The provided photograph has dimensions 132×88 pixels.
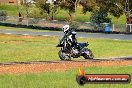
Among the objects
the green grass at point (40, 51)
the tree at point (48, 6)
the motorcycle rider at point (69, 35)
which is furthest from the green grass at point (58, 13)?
the motorcycle rider at point (69, 35)

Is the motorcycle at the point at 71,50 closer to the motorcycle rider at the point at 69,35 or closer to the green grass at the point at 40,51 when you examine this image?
the motorcycle rider at the point at 69,35

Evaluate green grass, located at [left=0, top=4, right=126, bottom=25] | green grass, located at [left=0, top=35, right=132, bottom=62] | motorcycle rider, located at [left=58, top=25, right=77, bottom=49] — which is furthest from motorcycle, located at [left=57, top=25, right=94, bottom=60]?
green grass, located at [left=0, top=4, right=126, bottom=25]

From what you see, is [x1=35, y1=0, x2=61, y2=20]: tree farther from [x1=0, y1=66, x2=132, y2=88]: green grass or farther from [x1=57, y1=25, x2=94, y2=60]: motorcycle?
[x1=0, y1=66, x2=132, y2=88]: green grass

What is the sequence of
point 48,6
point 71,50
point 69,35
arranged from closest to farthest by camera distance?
point 69,35 < point 71,50 < point 48,6

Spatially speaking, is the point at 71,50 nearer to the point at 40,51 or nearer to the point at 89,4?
the point at 40,51

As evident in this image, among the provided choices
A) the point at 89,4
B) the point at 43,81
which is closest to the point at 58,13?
the point at 89,4

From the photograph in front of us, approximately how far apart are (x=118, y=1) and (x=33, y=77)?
164ft

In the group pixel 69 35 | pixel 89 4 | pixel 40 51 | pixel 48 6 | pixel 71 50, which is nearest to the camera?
pixel 69 35

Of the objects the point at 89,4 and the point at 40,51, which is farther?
the point at 89,4

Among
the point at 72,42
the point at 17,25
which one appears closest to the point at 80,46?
the point at 72,42

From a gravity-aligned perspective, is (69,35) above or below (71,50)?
above

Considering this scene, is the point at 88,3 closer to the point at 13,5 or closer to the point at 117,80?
the point at 13,5

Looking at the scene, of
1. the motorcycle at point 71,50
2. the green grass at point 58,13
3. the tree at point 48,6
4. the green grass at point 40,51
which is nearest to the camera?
the motorcycle at point 71,50

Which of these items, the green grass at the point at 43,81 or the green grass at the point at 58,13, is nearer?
the green grass at the point at 43,81
